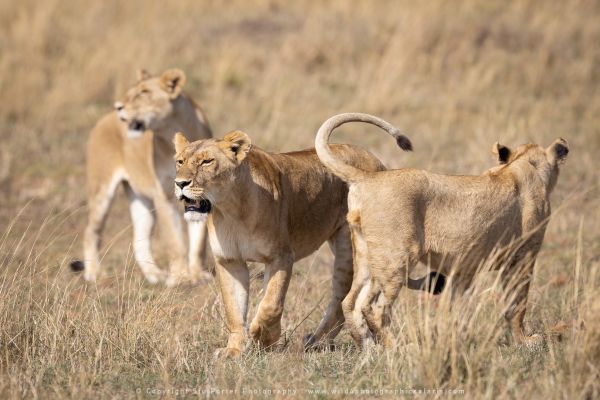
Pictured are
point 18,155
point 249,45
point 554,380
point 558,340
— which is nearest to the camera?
point 554,380

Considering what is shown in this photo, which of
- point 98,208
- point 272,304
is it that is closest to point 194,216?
point 272,304

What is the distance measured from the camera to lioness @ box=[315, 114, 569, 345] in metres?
5.16

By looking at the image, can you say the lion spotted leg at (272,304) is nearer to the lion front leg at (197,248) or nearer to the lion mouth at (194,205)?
the lion mouth at (194,205)

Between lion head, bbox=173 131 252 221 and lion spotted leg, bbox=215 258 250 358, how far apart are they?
16.1 inches

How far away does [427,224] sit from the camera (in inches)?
209

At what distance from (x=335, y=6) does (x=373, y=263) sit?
517 inches

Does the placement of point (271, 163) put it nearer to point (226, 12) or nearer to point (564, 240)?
point (564, 240)

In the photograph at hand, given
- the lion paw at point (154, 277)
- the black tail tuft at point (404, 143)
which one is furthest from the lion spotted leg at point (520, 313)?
the lion paw at point (154, 277)

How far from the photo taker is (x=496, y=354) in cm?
493

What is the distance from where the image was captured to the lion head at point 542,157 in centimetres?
Result: 596

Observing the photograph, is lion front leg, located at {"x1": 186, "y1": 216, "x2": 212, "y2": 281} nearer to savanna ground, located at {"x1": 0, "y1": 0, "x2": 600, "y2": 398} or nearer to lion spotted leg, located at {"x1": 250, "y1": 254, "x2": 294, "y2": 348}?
savanna ground, located at {"x1": 0, "y1": 0, "x2": 600, "y2": 398}

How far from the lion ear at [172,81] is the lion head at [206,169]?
145 inches

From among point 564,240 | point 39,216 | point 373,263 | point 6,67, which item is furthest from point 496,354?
point 6,67

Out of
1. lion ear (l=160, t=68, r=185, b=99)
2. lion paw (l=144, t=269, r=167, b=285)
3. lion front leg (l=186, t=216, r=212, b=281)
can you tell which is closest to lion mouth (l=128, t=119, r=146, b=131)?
lion ear (l=160, t=68, r=185, b=99)
